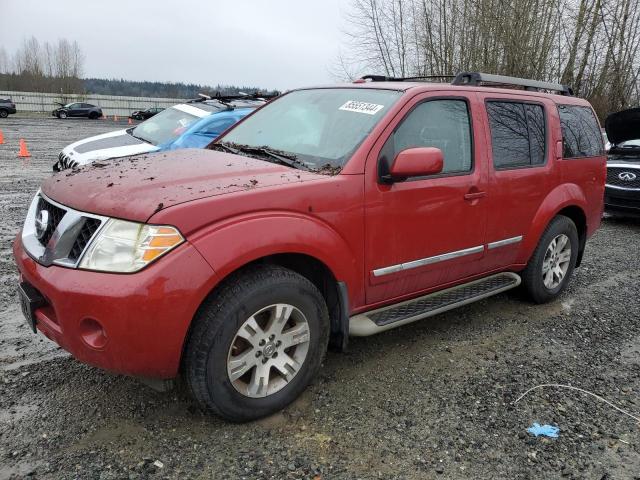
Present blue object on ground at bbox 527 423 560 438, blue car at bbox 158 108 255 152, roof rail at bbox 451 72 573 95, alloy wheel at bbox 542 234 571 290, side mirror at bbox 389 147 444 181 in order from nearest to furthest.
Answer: blue object on ground at bbox 527 423 560 438, side mirror at bbox 389 147 444 181, roof rail at bbox 451 72 573 95, alloy wheel at bbox 542 234 571 290, blue car at bbox 158 108 255 152

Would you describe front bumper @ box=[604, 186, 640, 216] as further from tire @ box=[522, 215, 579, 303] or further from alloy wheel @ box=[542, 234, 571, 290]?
alloy wheel @ box=[542, 234, 571, 290]

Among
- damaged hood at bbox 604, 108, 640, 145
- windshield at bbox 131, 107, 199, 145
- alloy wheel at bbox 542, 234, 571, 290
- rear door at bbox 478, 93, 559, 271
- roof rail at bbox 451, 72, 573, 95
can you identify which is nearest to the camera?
rear door at bbox 478, 93, 559, 271

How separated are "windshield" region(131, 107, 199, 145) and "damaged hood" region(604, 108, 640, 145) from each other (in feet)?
22.3

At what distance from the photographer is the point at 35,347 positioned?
3.51 metres

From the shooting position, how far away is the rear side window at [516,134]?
155 inches

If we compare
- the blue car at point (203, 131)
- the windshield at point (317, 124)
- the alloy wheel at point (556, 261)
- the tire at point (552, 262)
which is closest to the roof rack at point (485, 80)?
the windshield at point (317, 124)

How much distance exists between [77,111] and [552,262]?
46087 millimetres

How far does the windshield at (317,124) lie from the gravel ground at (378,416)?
55.6 inches

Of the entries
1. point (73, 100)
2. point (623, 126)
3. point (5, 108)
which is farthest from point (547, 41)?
point (73, 100)

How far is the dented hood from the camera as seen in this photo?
2.49m

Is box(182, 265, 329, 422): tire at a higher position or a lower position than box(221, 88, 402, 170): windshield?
lower

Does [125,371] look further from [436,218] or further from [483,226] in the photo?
[483,226]

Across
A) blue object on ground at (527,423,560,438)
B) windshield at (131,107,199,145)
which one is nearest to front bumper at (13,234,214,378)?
blue object on ground at (527,423,560,438)

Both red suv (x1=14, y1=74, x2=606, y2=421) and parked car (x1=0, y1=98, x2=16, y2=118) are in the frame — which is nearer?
red suv (x1=14, y1=74, x2=606, y2=421)
